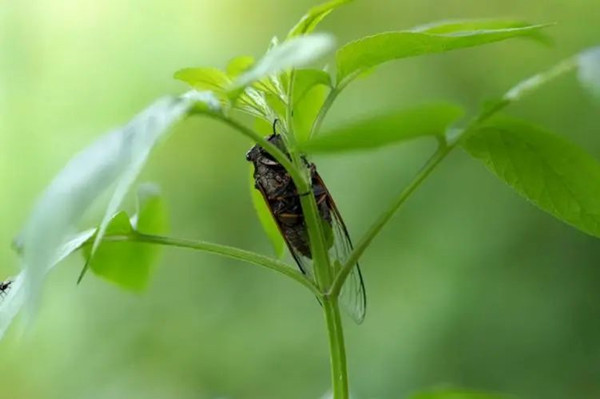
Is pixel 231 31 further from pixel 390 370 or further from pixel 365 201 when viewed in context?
pixel 390 370

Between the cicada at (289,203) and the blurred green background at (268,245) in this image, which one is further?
the blurred green background at (268,245)

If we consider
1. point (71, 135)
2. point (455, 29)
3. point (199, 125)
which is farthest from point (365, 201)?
point (455, 29)

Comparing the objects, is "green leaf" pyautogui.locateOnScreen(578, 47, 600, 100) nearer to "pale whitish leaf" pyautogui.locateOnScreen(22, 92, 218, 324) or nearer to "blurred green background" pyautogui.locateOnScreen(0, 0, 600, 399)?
"pale whitish leaf" pyautogui.locateOnScreen(22, 92, 218, 324)

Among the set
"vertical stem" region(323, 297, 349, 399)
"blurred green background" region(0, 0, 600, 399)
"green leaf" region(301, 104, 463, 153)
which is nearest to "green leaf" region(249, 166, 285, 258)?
"vertical stem" region(323, 297, 349, 399)

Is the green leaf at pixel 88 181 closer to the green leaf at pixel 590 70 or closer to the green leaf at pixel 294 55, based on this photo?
the green leaf at pixel 294 55

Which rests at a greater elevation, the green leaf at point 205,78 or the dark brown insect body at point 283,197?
the green leaf at point 205,78

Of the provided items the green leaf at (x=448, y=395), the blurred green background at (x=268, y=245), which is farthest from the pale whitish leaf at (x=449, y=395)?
the blurred green background at (x=268, y=245)
